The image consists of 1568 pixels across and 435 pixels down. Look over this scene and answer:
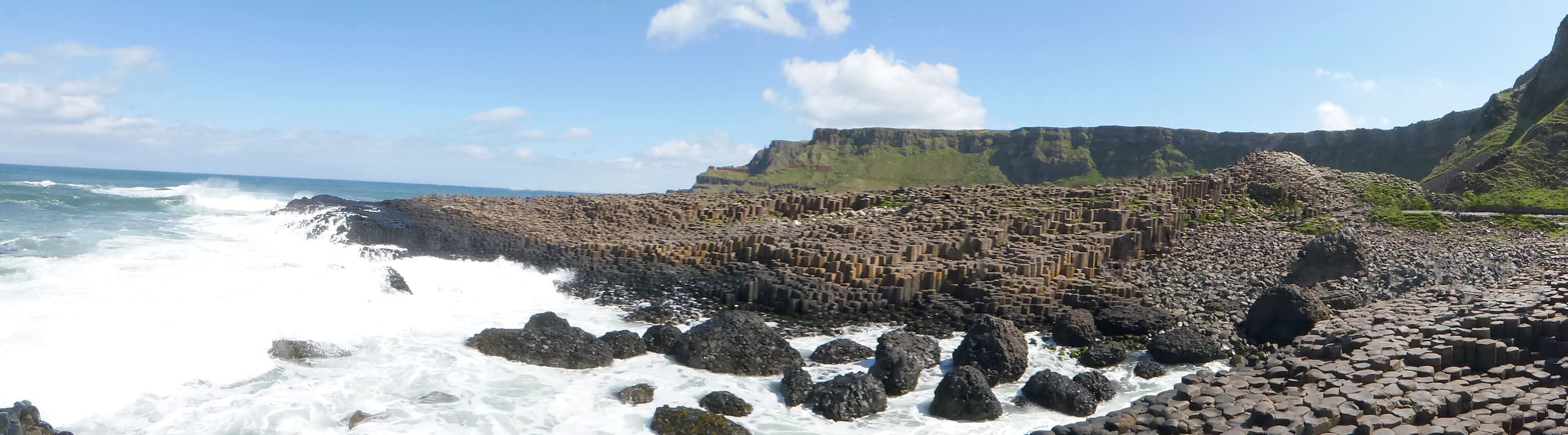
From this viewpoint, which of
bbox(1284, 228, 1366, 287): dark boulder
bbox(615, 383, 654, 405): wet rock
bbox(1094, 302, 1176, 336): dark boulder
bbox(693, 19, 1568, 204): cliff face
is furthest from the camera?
bbox(693, 19, 1568, 204): cliff face

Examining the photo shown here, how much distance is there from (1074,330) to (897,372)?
3.71 metres

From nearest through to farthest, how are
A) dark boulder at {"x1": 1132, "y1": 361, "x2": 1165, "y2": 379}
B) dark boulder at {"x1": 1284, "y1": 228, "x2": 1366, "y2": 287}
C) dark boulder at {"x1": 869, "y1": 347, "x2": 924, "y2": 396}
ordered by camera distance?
dark boulder at {"x1": 869, "y1": 347, "x2": 924, "y2": 396} < dark boulder at {"x1": 1132, "y1": 361, "x2": 1165, "y2": 379} < dark boulder at {"x1": 1284, "y1": 228, "x2": 1366, "y2": 287}

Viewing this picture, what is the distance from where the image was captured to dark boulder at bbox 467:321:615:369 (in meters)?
11.8

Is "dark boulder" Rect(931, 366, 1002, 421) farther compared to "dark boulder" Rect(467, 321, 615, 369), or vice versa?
"dark boulder" Rect(467, 321, 615, 369)

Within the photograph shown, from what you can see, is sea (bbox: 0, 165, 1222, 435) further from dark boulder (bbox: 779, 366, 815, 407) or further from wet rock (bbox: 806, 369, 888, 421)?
dark boulder (bbox: 779, 366, 815, 407)

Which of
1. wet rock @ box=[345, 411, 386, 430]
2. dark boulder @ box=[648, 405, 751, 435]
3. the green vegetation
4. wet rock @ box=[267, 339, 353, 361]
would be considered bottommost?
wet rock @ box=[345, 411, 386, 430]

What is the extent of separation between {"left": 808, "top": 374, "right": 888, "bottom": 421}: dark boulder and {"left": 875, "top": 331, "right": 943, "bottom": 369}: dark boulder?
1.23 metres

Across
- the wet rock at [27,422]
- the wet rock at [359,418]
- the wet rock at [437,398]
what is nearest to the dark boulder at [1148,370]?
the wet rock at [437,398]

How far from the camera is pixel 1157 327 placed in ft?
44.2

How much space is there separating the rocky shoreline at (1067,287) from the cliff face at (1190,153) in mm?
3625

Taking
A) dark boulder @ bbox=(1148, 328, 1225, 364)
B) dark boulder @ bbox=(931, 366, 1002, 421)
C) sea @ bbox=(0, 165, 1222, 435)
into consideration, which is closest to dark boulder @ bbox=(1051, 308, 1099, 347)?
sea @ bbox=(0, 165, 1222, 435)

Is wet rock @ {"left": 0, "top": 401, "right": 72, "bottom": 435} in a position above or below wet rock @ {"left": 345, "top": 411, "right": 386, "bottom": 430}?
above

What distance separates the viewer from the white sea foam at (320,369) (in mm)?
9539

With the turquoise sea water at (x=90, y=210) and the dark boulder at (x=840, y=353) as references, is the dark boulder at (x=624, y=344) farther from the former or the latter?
the turquoise sea water at (x=90, y=210)
